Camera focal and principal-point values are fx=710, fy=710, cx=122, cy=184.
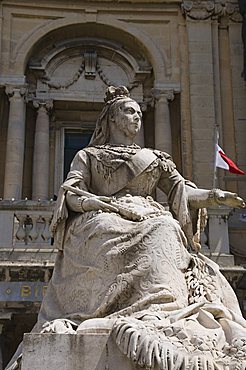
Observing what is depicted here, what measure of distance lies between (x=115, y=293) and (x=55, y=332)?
529 mm

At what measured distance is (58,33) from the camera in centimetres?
1762

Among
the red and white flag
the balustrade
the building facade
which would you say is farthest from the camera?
the building facade

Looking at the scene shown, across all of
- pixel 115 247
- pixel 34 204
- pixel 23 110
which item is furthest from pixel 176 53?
pixel 115 247

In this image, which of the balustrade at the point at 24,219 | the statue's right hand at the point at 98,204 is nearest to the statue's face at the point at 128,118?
the statue's right hand at the point at 98,204

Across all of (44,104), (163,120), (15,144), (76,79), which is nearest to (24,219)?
(15,144)

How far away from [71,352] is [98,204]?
51.8 inches

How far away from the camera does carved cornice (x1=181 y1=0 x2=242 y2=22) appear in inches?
690

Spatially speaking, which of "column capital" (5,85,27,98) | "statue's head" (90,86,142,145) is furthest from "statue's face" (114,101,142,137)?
"column capital" (5,85,27,98)

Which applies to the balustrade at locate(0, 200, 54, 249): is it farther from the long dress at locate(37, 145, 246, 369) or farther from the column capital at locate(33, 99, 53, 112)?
the long dress at locate(37, 145, 246, 369)

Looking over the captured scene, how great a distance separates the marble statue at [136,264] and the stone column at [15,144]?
9803 millimetres

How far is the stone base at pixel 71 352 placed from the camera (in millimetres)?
4043

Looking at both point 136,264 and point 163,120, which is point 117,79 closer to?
point 163,120

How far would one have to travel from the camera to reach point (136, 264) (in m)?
4.65

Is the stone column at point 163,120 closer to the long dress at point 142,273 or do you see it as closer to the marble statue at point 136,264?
the marble statue at point 136,264
